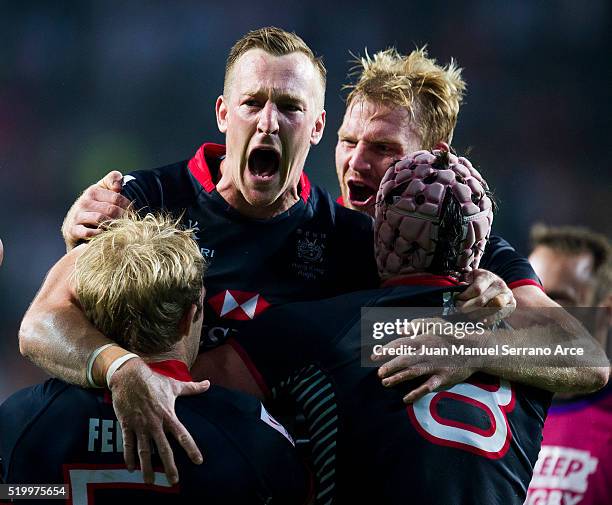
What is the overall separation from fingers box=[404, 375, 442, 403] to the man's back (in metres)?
0.36

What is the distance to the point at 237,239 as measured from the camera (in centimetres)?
301

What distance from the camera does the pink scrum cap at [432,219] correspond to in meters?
2.31

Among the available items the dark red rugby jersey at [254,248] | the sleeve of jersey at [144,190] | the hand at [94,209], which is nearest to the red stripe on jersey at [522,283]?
the dark red rugby jersey at [254,248]

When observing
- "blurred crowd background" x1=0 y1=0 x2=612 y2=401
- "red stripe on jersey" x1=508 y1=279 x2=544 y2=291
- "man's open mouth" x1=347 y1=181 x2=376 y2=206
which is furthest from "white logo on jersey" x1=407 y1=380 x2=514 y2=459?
"blurred crowd background" x1=0 y1=0 x2=612 y2=401

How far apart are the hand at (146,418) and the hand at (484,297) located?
839mm

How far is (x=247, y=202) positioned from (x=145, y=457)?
Answer: 1.37 meters

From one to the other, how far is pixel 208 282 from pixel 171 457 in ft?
3.54

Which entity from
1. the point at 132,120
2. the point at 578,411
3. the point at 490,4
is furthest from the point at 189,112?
the point at 578,411

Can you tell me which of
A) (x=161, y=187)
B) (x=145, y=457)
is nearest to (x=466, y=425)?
(x=145, y=457)

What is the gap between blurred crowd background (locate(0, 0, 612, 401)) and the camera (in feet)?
23.7

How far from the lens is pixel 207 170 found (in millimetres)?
3174

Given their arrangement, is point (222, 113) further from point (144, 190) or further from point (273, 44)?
point (144, 190)

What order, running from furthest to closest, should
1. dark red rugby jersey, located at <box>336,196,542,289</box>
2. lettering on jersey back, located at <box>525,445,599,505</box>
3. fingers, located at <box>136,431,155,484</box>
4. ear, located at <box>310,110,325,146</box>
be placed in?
1. lettering on jersey back, located at <box>525,445,599,505</box>
2. ear, located at <box>310,110,325,146</box>
3. dark red rugby jersey, located at <box>336,196,542,289</box>
4. fingers, located at <box>136,431,155,484</box>

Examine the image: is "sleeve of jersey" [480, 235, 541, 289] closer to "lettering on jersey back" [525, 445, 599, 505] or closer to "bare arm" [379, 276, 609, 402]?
"bare arm" [379, 276, 609, 402]
